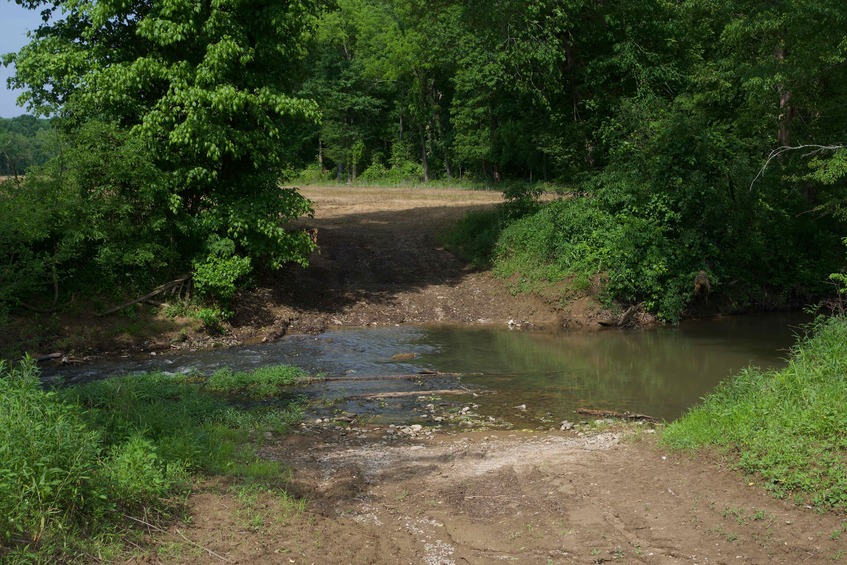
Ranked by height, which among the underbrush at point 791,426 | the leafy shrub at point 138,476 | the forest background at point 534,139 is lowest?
the underbrush at point 791,426

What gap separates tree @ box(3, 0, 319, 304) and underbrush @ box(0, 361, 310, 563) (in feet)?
27.8

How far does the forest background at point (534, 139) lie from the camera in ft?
50.4

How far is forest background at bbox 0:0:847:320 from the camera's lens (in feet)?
50.4

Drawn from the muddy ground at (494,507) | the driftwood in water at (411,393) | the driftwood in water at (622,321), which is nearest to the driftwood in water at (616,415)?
the muddy ground at (494,507)

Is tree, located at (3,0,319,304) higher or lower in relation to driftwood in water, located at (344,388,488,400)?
higher

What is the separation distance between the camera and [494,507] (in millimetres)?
6871

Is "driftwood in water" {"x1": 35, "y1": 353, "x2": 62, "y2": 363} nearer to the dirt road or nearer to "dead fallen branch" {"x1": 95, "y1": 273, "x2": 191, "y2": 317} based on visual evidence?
"dead fallen branch" {"x1": 95, "y1": 273, "x2": 191, "y2": 317}

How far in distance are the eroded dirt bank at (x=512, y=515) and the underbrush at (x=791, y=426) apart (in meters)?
0.25

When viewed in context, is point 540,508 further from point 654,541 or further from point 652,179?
point 652,179

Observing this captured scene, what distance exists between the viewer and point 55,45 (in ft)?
53.1

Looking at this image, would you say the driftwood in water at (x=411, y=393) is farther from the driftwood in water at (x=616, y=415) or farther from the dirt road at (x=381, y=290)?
the dirt road at (x=381, y=290)

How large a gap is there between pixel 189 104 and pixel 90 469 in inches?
431

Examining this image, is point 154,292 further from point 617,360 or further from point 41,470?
point 41,470

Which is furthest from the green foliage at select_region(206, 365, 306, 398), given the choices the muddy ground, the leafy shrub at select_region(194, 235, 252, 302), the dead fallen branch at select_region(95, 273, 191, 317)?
the dead fallen branch at select_region(95, 273, 191, 317)
